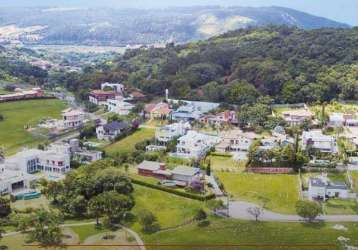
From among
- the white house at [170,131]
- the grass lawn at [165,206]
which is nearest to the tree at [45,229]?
the grass lawn at [165,206]

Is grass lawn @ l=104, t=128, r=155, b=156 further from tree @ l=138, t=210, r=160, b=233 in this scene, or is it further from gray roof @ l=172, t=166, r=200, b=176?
tree @ l=138, t=210, r=160, b=233

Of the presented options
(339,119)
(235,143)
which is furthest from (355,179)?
(339,119)

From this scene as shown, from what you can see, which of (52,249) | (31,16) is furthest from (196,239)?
(31,16)

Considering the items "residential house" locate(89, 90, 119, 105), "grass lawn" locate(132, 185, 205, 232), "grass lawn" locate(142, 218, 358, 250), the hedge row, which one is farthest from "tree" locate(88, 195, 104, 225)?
"residential house" locate(89, 90, 119, 105)

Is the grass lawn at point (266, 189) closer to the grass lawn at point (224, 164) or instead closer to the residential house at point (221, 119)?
the grass lawn at point (224, 164)

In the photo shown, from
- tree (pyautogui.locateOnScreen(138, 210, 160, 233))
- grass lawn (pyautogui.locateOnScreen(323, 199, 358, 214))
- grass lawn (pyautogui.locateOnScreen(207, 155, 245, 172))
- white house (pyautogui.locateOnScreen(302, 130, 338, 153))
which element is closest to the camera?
tree (pyautogui.locateOnScreen(138, 210, 160, 233))

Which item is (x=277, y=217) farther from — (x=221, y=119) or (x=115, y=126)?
(x=221, y=119)

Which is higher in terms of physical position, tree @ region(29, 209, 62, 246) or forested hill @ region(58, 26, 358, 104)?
forested hill @ region(58, 26, 358, 104)

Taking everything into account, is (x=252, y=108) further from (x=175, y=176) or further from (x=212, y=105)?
(x=175, y=176)
